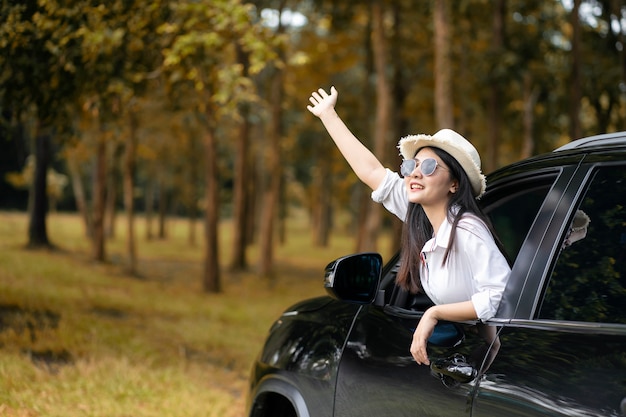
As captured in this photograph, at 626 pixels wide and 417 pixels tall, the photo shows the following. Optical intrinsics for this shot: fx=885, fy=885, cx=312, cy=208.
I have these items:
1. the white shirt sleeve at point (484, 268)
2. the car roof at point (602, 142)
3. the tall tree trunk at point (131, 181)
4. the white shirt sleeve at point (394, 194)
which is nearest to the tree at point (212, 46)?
the white shirt sleeve at point (394, 194)

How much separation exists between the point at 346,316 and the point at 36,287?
1278 cm

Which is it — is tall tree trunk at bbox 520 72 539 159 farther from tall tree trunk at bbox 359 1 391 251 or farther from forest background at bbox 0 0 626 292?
tall tree trunk at bbox 359 1 391 251

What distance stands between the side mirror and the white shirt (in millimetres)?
260

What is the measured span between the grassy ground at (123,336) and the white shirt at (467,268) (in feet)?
12.0

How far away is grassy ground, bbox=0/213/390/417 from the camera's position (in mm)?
6957

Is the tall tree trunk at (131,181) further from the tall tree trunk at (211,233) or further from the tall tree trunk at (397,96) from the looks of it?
the tall tree trunk at (397,96)

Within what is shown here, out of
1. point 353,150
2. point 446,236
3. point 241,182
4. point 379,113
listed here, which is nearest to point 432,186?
point 446,236

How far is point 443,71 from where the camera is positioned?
15719 mm

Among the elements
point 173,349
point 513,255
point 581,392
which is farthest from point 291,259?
point 581,392

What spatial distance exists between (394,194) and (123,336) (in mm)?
7853

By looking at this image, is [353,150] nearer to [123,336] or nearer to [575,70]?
[123,336]

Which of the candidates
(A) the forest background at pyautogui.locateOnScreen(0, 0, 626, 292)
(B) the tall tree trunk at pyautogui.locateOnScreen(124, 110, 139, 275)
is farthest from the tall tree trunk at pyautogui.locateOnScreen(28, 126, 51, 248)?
(B) the tall tree trunk at pyautogui.locateOnScreen(124, 110, 139, 275)

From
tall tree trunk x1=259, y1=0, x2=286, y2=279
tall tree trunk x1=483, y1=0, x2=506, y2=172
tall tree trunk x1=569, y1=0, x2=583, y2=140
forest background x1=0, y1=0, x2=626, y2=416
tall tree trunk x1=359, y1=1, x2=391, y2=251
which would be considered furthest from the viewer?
tall tree trunk x1=259, y1=0, x2=286, y2=279

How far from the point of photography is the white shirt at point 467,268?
2.71 metres
